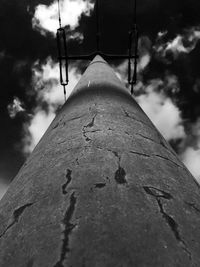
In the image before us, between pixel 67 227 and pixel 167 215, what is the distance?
458mm

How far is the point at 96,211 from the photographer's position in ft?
4.65

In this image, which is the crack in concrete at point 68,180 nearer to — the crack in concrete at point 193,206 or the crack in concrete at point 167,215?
the crack in concrete at point 167,215

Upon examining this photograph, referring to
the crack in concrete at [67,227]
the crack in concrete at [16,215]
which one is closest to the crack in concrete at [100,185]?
the crack in concrete at [67,227]

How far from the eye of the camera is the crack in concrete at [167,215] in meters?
1.30

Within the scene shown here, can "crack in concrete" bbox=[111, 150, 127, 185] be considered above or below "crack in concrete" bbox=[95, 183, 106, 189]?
above

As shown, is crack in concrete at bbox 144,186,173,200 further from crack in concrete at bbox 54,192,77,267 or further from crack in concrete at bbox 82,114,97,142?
crack in concrete at bbox 82,114,97,142

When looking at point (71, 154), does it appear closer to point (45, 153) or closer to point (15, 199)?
point (45, 153)

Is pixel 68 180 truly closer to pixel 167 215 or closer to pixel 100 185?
pixel 100 185

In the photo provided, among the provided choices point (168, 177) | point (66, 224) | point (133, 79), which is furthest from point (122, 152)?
point (133, 79)

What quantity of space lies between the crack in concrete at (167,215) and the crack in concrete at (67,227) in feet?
1.24

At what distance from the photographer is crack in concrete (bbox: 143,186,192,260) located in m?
1.30

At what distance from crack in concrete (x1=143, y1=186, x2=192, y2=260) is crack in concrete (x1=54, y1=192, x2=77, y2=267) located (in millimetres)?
379

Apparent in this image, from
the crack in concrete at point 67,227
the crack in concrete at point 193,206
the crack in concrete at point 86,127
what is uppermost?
the crack in concrete at point 86,127

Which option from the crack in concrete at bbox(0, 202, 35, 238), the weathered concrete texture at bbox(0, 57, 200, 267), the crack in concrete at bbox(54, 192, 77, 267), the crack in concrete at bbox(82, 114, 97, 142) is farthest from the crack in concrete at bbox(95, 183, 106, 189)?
the crack in concrete at bbox(82, 114, 97, 142)
